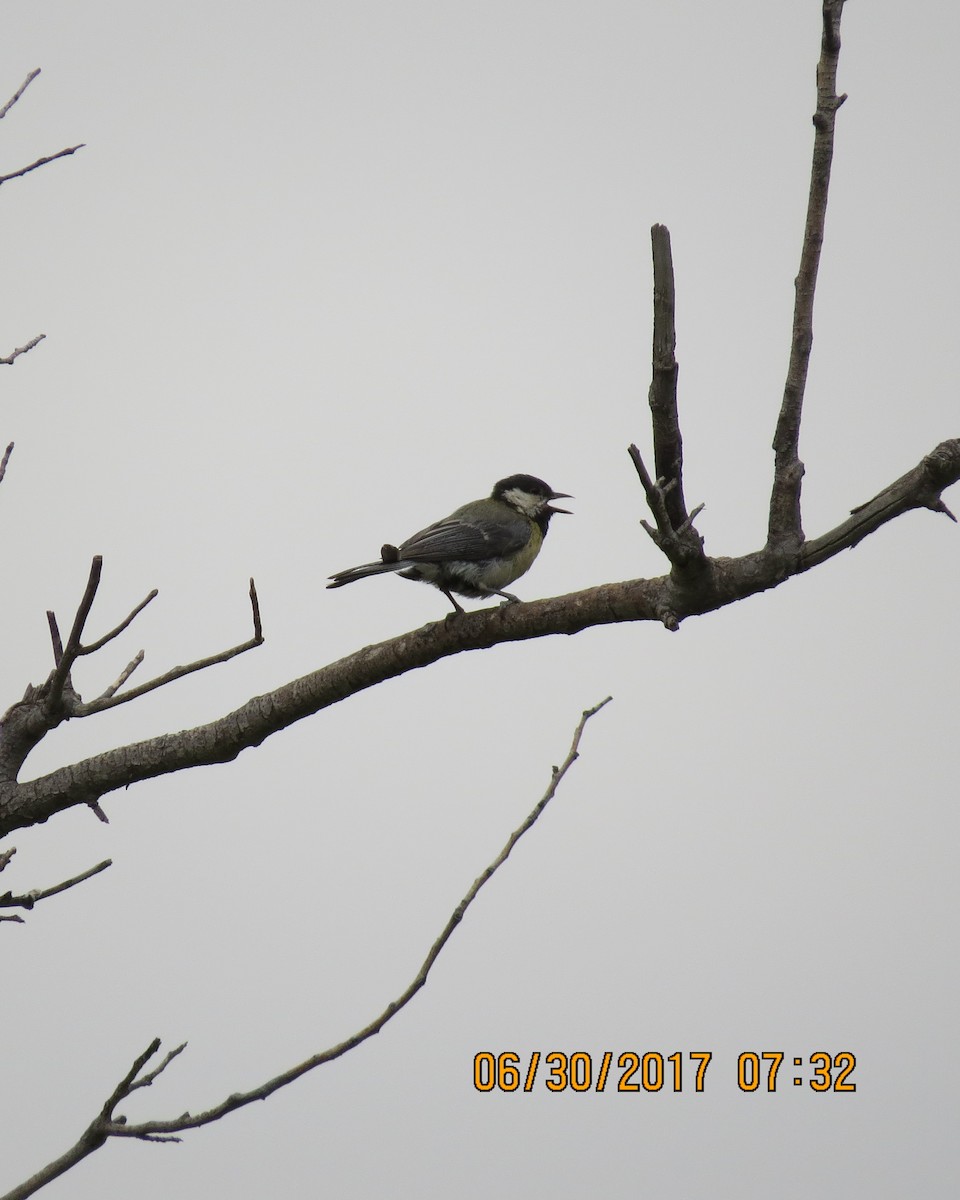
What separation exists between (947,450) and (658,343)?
71 centimetres

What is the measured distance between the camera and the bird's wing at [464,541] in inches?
222

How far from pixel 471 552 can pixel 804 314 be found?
10.1 ft

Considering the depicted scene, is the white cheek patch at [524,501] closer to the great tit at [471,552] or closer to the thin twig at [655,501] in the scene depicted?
the great tit at [471,552]

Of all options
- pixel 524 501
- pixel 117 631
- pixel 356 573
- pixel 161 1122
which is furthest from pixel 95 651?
pixel 524 501

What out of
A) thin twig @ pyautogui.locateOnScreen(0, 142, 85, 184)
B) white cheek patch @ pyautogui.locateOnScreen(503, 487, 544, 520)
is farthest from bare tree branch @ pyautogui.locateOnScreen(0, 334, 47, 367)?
white cheek patch @ pyautogui.locateOnScreen(503, 487, 544, 520)

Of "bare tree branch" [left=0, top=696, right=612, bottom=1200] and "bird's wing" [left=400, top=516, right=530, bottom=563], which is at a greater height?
"bird's wing" [left=400, top=516, right=530, bottom=563]

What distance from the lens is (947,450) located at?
2877 mm

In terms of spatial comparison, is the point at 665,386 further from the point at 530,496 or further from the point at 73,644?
the point at 530,496

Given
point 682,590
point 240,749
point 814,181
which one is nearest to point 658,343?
point 814,181

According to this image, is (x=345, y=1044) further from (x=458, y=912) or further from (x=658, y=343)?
(x=658, y=343)

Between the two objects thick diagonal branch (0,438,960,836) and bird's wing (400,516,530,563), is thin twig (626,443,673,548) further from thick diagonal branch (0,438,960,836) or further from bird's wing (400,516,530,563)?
bird's wing (400,516,530,563)

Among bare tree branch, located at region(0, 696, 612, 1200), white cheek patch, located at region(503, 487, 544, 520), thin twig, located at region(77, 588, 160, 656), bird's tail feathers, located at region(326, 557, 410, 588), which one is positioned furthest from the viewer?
white cheek patch, located at region(503, 487, 544, 520)

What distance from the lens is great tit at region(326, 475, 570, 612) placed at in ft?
18.4

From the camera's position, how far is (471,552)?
5.78 m
